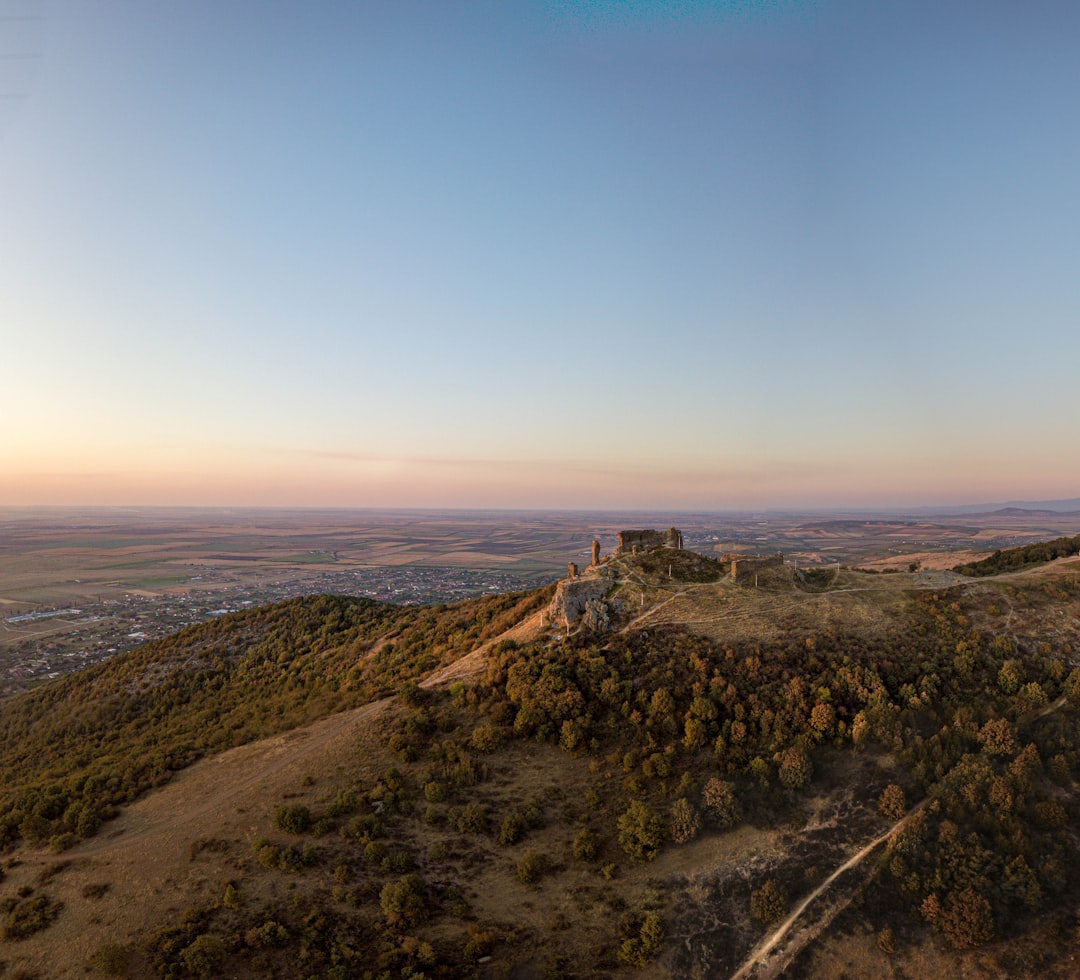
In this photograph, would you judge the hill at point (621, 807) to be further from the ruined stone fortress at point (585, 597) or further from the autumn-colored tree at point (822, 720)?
the ruined stone fortress at point (585, 597)

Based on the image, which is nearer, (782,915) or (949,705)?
(782,915)

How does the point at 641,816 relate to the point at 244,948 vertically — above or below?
above

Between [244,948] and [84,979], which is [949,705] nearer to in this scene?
[244,948]

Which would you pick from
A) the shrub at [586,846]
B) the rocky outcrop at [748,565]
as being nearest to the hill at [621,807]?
the shrub at [586,846]

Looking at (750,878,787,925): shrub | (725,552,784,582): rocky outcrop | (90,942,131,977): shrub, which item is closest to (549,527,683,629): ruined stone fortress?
(725,552,784,582): rocky outcrop

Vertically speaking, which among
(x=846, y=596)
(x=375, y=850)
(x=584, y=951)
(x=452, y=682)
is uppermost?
(x=846, y=596)

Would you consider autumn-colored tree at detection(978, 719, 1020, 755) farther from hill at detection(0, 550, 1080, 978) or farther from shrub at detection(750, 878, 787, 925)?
shrub at detection(750, 878, 787, 925)

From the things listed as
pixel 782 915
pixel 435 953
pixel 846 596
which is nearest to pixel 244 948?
pixel 435 953

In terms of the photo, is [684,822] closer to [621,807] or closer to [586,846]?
[621,807]
